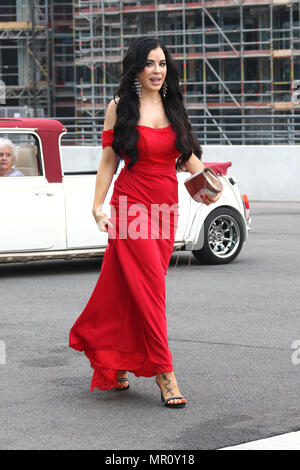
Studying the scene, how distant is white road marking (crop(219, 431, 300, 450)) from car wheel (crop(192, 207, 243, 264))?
666cm

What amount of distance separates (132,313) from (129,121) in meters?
0.99

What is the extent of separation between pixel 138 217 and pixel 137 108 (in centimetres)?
56

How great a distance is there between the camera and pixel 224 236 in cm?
1138

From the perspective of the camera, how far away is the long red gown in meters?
5.20

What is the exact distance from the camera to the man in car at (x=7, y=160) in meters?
10.4

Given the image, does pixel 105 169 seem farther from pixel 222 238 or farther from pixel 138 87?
pixel 222 238

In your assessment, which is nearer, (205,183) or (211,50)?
(205,183)

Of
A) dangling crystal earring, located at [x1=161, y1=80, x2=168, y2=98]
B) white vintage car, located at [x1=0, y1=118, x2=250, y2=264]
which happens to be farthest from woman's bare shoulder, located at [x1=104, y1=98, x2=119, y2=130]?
white vintage car, located at [x1=0, y1=118, x2=250, y2=264]

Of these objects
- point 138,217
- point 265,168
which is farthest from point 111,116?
point 265,168

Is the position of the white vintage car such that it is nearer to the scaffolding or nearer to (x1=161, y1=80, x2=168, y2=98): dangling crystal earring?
(x1=161, y1=80, x2=168, y2=98): dangling crystal earring

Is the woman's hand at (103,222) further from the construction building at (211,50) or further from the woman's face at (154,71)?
the construction building at (211,50)

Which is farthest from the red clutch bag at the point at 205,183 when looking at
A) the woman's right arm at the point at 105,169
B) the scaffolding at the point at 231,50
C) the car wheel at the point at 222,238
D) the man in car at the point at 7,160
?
the scaffolding at the point at 231,50

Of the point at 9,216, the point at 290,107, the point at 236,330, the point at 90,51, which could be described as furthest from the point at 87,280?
the point at 90,51

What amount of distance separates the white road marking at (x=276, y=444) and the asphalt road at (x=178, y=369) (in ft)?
0.25
